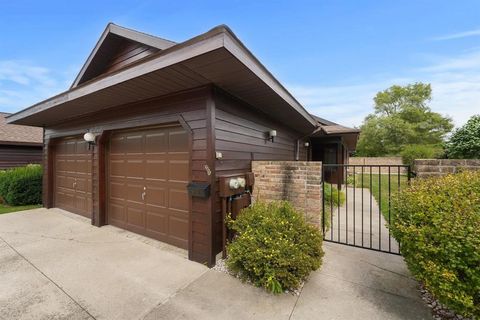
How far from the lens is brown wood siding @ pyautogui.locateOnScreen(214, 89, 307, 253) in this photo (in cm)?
340

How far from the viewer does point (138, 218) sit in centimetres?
457

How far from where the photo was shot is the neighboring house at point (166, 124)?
2893mm

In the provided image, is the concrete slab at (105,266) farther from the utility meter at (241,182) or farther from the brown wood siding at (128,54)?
the brown wood siding at (128,54)

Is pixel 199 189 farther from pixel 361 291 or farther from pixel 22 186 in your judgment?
pixel 22 186

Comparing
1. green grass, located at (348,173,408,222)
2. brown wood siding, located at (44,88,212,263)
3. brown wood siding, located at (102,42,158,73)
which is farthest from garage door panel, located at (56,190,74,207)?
green grass, located at (348,173,408,222)

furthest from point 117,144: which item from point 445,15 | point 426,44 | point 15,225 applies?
point 426,44

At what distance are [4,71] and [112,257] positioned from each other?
1381 centimetres

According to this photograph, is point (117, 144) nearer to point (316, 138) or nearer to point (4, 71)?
point (316, 138)

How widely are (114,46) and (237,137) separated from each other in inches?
134

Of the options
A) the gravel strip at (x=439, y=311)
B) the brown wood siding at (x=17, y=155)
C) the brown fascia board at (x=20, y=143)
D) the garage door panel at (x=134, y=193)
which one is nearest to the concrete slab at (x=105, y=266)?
the garage door panel at (x=134, y=193)

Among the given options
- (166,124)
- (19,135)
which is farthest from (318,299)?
(19,135)

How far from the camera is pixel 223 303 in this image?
2377mm

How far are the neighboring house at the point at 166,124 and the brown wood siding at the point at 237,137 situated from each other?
17 millimetres

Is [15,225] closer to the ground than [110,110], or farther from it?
closer to the ground
